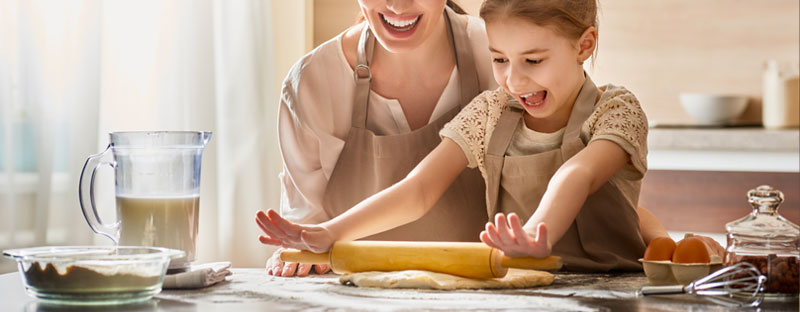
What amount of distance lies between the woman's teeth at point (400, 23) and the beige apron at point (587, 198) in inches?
9.7

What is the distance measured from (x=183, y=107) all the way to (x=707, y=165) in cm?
183

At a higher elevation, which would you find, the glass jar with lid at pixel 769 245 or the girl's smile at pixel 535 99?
A: the girl's smile at pixel 535 99

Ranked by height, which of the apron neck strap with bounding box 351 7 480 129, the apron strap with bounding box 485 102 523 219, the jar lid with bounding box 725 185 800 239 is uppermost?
the apron neck strap with bounding box 351 7 480 129

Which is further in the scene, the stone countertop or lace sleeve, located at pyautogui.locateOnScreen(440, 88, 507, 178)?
the stone countertop

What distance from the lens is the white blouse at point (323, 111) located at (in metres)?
1.65

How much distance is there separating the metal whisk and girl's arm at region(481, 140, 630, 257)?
15 cm

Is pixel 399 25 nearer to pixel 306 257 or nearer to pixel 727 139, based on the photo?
pixel 306 257

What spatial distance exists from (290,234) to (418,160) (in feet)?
1.95

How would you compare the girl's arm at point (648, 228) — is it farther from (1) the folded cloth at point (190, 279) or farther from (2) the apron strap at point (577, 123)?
(1) the folded cloth at point (190, 279)

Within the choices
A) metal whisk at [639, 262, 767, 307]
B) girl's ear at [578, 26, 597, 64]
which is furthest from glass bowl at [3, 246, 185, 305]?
girl's ear at [578, 26, 597, 64]

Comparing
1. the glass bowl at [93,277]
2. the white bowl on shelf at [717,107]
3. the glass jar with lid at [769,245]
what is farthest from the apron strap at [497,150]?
the white bowl on shelf at [717,107]

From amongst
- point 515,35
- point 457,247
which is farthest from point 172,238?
point 515,35

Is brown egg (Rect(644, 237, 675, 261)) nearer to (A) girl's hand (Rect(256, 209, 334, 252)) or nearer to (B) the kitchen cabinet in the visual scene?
(A) girl's hand (Rect(256, 209, 334, 252))

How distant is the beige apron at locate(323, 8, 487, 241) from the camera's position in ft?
5.23
